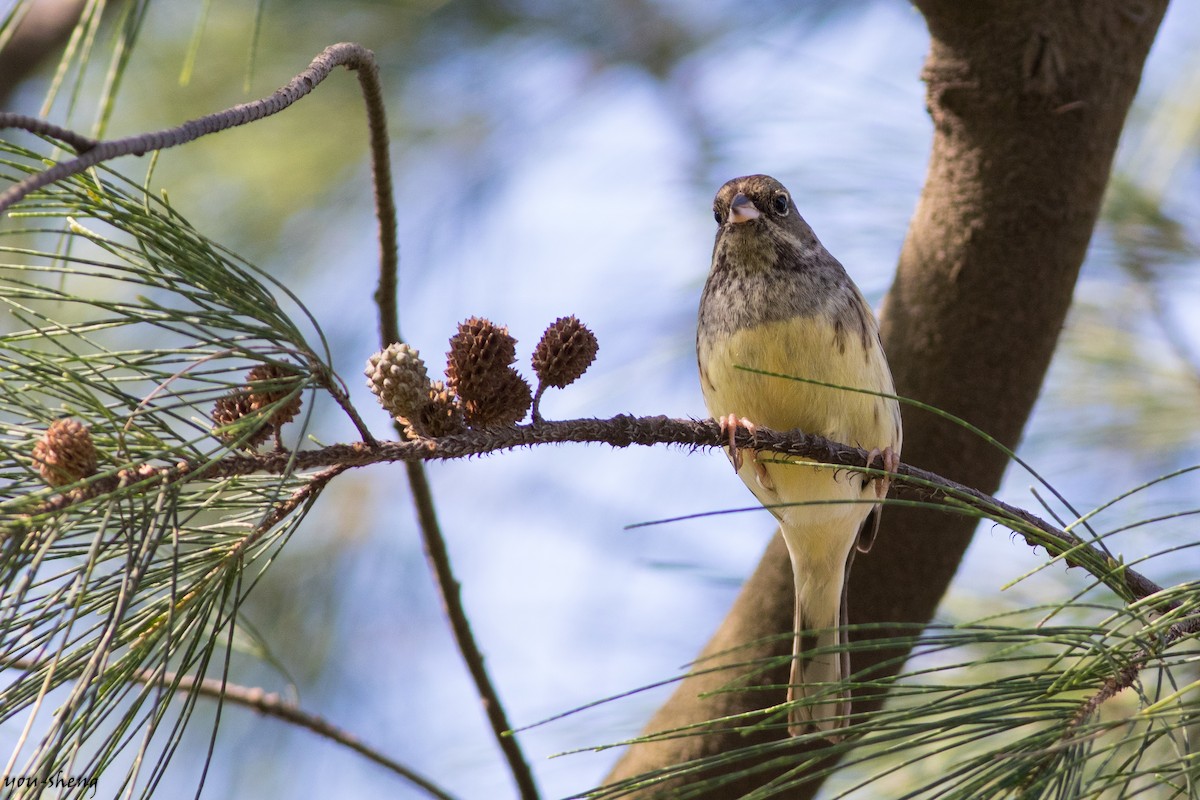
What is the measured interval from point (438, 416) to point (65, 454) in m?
0.49

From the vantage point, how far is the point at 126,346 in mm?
4242

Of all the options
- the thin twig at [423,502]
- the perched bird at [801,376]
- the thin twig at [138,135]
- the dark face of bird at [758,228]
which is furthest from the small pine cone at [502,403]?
the dark face of bird at [758,228]

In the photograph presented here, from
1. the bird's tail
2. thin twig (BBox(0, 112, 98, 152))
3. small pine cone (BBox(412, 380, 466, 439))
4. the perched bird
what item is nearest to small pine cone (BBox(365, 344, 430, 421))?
small pine cone (BBox(412, 380, 466, 439))

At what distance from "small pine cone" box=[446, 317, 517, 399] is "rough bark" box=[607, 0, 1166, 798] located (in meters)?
1.23

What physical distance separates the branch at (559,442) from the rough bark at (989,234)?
90 cm

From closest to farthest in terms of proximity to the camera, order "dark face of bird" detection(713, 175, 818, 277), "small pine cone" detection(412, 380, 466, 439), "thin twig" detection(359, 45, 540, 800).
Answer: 1. "small pine cone" detection(412, 380, 466, 439)
2. "thin twig" detection(359, 45, 540, 800)
3. "dark face of bird" detection(713, 175, 818, 277)

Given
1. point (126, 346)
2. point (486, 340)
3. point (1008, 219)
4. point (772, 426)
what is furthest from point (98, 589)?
point (126, 346)

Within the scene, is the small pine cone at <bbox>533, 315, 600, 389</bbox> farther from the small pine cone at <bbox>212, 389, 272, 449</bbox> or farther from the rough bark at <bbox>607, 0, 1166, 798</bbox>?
the rough bark at <bbox>607, 0, 1166, 798</bbox>

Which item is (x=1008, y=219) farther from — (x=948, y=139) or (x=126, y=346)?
(x=126, y=346)

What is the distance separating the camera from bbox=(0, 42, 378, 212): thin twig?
105 centimetres

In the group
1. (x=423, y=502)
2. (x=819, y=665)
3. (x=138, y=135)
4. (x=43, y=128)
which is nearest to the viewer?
(x=43, y=128)

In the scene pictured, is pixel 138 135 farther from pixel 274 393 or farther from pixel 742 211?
pixel 742 211

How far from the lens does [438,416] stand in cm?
164

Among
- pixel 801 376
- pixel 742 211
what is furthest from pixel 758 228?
pixel 801 376
